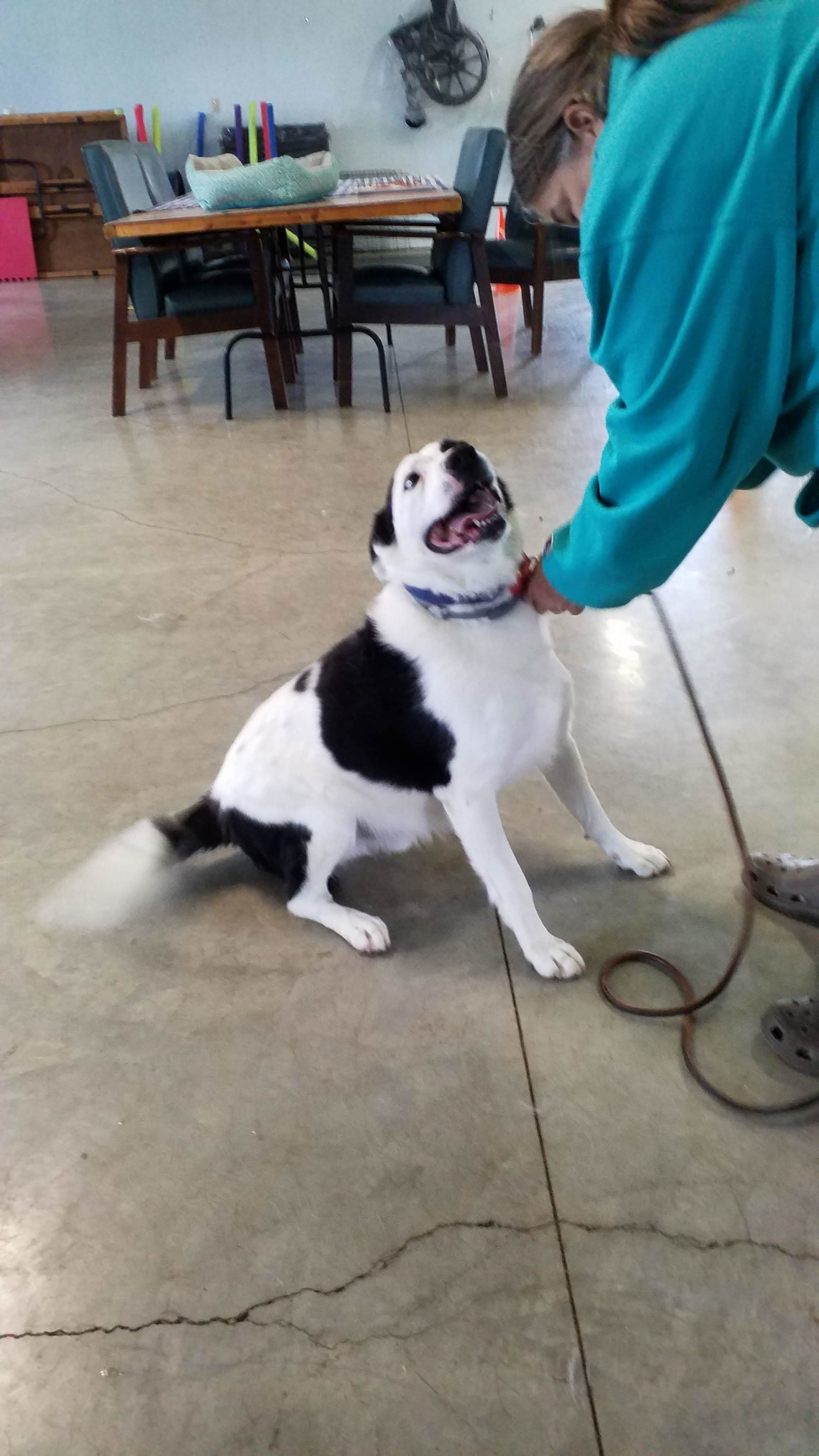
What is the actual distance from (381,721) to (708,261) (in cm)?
80

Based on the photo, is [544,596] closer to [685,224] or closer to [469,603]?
[469,603]

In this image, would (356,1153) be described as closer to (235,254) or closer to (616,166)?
(616,166)

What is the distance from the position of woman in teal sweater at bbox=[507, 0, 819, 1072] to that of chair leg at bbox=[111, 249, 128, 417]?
12.4 ft

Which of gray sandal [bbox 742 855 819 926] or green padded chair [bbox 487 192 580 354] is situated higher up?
green padded chair [bbox 487 192 580 354]

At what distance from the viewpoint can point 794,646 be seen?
237 cm

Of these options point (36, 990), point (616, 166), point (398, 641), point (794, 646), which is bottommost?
point (36, 990)

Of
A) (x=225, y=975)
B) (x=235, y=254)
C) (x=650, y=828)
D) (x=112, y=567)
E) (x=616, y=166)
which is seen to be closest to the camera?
(x=616, y=166)

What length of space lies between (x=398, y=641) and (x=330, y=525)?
1.89 meters

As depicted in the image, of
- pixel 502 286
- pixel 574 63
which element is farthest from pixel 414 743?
pixel 502 286

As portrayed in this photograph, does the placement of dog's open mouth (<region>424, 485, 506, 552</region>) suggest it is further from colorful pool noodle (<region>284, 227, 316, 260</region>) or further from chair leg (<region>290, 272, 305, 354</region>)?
colorful pool noodle (<region>284, 227, 316, 260</region>)

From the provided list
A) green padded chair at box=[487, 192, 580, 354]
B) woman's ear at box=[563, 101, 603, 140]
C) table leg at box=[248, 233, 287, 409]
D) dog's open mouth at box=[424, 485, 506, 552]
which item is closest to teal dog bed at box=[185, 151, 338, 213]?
table leg at box=[248, 233, 287, 409]

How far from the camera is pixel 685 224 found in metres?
0.95

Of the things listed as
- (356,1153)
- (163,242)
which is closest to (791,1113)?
(356,1153)

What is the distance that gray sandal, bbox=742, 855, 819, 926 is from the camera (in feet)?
5.17
